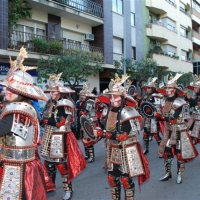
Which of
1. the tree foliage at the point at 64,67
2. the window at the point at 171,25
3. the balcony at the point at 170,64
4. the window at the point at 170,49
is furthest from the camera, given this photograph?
the window at the point at 171,25

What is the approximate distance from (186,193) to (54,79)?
3232 mm

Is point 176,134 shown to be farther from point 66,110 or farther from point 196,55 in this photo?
point 196,55

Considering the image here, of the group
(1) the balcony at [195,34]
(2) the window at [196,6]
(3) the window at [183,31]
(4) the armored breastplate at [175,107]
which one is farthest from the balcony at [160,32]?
(4) the armored breastplate at [175,107]

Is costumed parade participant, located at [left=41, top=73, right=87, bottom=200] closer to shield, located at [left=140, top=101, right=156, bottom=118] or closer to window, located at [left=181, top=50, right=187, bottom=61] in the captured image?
shield, located at [left=140, top=101, right=156, bottom=118]

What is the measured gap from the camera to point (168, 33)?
2753 cm

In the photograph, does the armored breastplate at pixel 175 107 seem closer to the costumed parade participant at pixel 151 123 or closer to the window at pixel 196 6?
the costumed parade participant at pixel 151 123

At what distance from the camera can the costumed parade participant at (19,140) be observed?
3.19 metres

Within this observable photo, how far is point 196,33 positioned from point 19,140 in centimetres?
3801

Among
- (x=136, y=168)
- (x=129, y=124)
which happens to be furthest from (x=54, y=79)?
(x=136, y=168)

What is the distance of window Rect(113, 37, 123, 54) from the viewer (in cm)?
2058

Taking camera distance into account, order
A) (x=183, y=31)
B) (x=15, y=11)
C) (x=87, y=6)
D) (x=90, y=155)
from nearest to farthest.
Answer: (x=90, y=155) → (x=15, y=11) → (x=87, y=6) → (x=183, y=31)

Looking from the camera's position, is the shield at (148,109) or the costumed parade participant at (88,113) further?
the costumed parade participant at (88,113)

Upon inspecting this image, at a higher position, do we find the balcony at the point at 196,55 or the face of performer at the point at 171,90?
the balcony at the point at 196,55

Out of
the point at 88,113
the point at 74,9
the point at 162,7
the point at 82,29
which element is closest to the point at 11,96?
the point at 88,113
